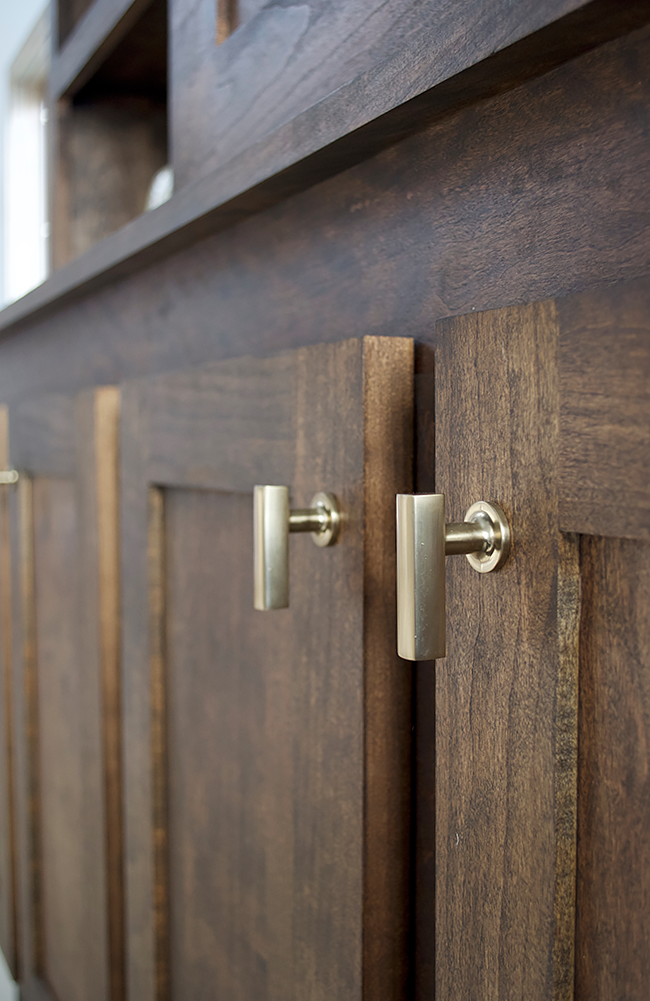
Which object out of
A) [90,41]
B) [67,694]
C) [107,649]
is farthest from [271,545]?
[90,41]

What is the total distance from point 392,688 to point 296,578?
3.0 inches

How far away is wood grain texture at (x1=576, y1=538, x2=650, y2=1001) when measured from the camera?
0.24m

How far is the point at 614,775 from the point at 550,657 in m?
0.04

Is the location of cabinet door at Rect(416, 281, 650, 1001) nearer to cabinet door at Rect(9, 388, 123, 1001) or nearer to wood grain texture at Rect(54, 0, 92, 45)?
cabinet door at Rect(9, 388, 123, 1001)

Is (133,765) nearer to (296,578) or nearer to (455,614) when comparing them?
(296,578)

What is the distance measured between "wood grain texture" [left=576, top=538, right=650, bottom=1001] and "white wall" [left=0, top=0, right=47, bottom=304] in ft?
7.39

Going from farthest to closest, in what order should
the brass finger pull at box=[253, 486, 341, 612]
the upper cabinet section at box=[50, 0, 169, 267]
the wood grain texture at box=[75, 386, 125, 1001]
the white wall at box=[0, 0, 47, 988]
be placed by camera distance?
the white wall at box=[0, 0, 47, 988] → the upper cabinet section at box=[50, 0, 169, 267] → the wood grain texture at box=[75, 386, 125, 1001] → the brass finger pull at box=[253, 486, 341, 612]

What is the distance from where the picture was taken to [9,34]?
2254 millimetres

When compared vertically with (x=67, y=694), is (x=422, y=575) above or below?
above

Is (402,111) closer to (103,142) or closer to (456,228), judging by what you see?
(456,228)

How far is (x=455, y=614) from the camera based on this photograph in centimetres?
30

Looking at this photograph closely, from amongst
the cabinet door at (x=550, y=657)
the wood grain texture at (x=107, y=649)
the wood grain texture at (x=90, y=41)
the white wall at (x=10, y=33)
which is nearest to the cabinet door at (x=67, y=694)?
the wood grain texture at (x=107, y=649)

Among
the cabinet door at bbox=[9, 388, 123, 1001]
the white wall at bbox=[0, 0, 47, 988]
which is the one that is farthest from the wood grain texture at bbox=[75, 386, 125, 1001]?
the white wall at bbox=[0, 0, 47, 988]

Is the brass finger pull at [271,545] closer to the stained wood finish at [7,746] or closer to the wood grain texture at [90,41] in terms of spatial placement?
the wood grain texture at [90,41]
